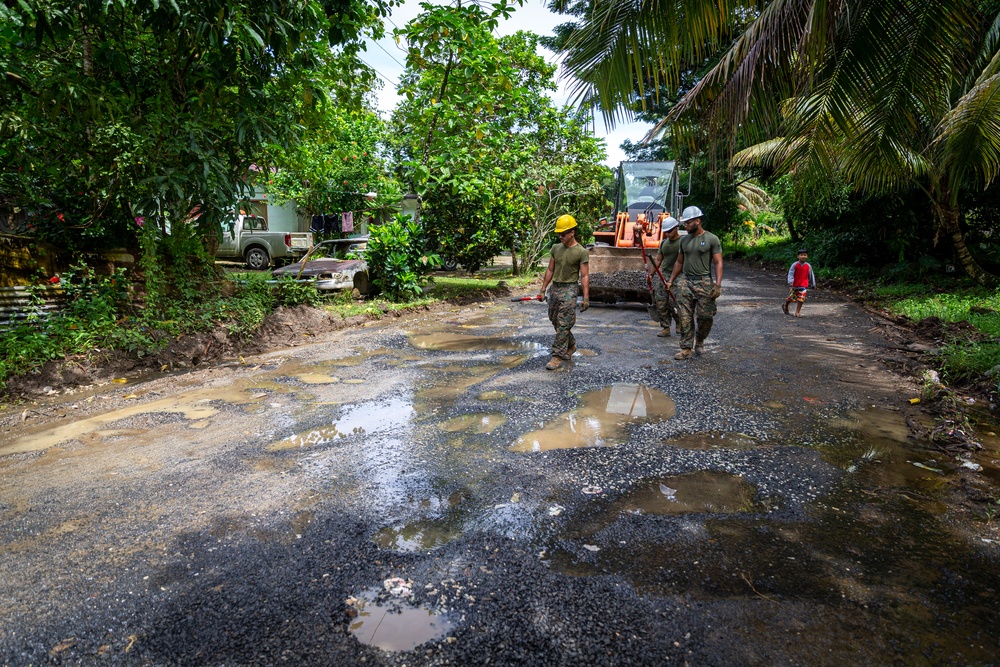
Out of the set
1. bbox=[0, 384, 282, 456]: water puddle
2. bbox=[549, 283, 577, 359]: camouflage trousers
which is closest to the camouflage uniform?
bbox=[549, 283, 577, 359]: camouflage trousers

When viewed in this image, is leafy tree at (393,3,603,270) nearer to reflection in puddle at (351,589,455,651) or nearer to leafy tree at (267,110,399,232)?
leafy tree at (267,110,399,232)

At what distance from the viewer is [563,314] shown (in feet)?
24.0

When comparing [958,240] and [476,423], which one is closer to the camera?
[476,423]

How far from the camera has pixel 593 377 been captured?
6719mm

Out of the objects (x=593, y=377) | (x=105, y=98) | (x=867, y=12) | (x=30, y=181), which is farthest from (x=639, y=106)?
(x=30, y=181)

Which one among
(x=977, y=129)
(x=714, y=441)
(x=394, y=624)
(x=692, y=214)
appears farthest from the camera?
(x=692, y=214)

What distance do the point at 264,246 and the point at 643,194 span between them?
11131 mm

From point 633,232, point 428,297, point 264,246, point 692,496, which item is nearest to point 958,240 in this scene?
point 633,232

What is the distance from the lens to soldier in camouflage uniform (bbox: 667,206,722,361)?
7586mm

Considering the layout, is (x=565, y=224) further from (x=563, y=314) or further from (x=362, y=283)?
(x=362, y=283)

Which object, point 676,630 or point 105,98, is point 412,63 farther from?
point 676,630

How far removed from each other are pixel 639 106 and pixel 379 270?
26.2 feet

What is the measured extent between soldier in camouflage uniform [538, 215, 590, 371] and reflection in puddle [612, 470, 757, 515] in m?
3.24

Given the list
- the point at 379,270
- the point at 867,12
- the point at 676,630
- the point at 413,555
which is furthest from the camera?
the point at 379,270
